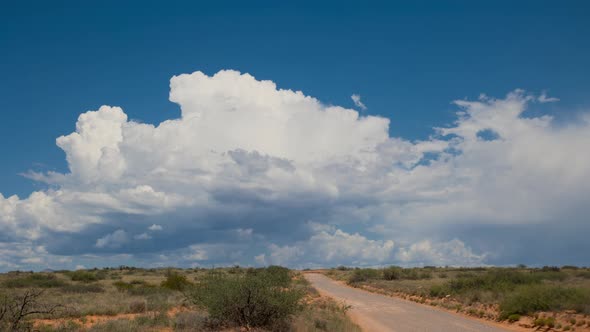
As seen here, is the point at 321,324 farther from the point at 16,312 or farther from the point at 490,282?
the point at 490,282

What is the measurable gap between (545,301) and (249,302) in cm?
1617

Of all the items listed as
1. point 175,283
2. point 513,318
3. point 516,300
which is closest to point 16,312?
point 513,318

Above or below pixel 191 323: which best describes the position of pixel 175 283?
above

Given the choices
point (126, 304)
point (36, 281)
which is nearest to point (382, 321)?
point (126, 304)

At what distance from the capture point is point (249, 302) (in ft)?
60.2

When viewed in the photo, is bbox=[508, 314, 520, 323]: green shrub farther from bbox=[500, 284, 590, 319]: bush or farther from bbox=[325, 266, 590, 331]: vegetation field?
bbox=[500, 284, 590, 319]: bush

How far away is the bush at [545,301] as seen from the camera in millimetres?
24080

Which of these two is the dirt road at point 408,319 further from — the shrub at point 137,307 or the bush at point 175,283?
the bush at point 175,283

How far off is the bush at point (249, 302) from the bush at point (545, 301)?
1321 centimetres

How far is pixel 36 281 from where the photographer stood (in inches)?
1861

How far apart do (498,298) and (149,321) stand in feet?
73.0

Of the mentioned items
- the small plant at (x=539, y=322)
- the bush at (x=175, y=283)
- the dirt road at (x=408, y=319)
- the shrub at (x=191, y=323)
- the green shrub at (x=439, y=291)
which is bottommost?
the dirt road at (x=408, y=319)

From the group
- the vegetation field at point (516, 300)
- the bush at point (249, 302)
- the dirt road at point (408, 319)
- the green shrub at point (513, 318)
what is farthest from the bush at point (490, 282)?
the bush at point (249, 302)

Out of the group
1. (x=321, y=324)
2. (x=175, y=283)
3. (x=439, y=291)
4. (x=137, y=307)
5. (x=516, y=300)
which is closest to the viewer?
(x=321, y=324)
